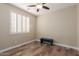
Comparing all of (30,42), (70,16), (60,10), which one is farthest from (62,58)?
(60,10)

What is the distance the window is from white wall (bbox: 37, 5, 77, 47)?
26 centimetres

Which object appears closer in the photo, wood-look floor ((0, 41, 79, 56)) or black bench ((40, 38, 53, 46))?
wood-look floor ((0, 41, 79, 56))

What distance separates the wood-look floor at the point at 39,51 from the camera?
1.61 meters

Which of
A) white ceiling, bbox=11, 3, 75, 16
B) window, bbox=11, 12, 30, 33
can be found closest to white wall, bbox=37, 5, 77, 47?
white ceiling, bbox=11, 3, 75, 16

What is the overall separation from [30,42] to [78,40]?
980 millimetres

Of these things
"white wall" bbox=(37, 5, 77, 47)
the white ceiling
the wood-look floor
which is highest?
the white ceiling

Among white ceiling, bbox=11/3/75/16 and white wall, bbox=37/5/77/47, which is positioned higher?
white ceiling, bbox=11/3/75/16

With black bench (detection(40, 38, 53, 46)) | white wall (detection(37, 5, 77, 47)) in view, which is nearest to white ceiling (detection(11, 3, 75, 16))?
white wall (detection(37, 5, 77, 47))

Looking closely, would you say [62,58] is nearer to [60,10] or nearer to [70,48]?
[70,48]

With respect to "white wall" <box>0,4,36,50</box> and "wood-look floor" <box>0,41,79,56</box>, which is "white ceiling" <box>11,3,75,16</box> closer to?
"white wall" <box>0,4,36,50</box>

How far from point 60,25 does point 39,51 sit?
27.7 inches

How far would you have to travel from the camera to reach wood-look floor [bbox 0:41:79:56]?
1.61m

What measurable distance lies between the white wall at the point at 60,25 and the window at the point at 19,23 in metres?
0.26

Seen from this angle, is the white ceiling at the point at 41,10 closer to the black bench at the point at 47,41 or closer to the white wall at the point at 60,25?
the white wall at the point at 60,25
